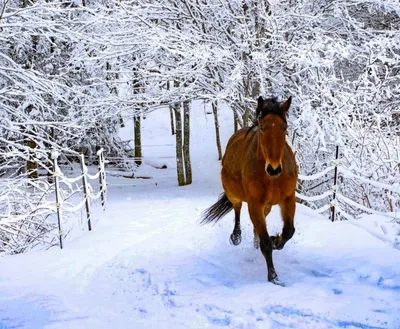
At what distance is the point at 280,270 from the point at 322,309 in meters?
1.21

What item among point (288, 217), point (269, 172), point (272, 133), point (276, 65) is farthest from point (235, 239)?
point (276, 65)

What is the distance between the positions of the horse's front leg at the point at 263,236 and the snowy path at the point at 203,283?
0.17 meters

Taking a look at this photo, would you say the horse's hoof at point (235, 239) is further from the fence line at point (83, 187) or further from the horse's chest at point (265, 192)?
the fence line at point (83, 187)

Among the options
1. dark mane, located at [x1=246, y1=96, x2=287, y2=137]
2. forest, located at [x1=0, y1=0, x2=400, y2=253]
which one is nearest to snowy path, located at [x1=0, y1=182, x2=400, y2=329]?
dark mane, located at [x1=246, y1=96, x2=287, y2=137]

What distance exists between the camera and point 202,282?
14.2 feet

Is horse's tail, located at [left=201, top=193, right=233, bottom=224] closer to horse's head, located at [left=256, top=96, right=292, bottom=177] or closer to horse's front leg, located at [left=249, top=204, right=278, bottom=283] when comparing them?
horse's front leg, located at [left=249, top=204, right=278, bottom=283]

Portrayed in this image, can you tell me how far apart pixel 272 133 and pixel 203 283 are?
161 cm

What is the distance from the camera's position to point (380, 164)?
784cm

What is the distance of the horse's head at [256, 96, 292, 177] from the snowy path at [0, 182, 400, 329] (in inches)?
43.9

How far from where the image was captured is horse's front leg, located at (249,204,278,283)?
4.25 m

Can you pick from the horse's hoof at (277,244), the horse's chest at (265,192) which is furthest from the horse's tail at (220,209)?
the horse's chest at (265,192)

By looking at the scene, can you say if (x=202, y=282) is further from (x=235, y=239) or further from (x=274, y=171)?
(x=235, y=239)

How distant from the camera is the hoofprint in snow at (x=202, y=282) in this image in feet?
11.0

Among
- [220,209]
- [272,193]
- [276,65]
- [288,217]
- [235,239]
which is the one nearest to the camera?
[272,193]
